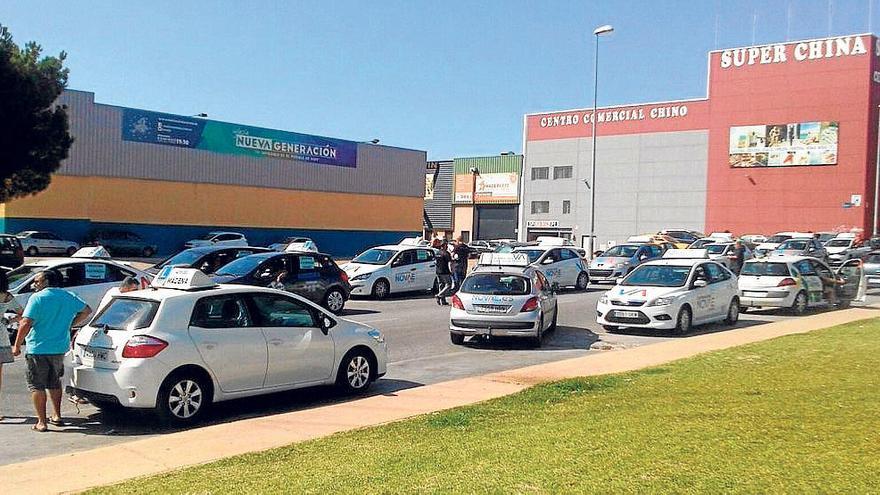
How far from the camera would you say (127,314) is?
920cm

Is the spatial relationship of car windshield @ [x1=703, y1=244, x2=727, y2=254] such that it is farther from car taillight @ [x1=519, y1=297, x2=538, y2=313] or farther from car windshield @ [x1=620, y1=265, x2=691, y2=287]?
car taillight @ [x1=519, y1=297, x2=538, y2=313]

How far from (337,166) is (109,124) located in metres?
17.1

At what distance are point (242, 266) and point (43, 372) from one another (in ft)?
31.4

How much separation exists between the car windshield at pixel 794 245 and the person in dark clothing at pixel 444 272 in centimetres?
1959

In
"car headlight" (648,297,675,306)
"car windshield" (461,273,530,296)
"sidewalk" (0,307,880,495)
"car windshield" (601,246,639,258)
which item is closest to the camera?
"sidewalk" (0,307,880,495)

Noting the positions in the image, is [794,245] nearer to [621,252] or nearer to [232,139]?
[621,252]

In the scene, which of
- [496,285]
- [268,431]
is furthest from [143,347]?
[496,285]

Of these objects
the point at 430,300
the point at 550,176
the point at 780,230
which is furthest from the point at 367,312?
the point at 550,176

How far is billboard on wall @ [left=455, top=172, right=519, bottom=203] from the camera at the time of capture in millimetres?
77438

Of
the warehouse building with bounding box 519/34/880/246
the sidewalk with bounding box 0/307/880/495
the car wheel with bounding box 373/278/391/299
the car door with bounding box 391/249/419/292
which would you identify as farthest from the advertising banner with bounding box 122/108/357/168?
the sidewalk with bounding box 0/307/880/495

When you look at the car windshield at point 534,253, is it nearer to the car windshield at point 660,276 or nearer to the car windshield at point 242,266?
the car windshield at point 660,276

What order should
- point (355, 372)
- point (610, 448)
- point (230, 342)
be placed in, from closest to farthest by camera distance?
point (610, 448)
point (230, 342)
point (355, 372)

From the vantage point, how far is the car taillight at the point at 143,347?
8.73 meters

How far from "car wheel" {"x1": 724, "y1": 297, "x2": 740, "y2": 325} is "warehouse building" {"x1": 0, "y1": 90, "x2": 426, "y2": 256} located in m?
34.6
